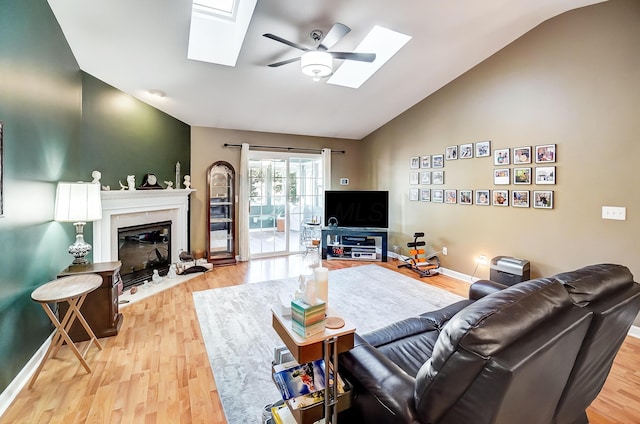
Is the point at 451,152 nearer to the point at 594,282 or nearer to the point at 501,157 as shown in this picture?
the point at 501,157

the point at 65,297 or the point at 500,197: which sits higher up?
the point at 500,197

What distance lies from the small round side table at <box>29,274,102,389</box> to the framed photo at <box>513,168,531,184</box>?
4.65 m

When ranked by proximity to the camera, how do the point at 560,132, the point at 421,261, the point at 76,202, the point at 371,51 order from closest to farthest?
the point at 76,202 < the point at 560,132 < the point at 371,51 < the point at 421,261

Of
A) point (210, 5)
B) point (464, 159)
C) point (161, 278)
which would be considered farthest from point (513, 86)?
point (161, 278)

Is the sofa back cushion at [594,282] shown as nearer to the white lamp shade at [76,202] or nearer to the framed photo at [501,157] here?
the framed photo at [501,157]

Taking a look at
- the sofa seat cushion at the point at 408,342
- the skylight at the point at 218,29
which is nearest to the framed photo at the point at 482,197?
the sofa seat cushion at the point at 408,342

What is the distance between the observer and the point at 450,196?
4.70 metres

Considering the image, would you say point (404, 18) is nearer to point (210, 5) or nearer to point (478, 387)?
point (210, 5)

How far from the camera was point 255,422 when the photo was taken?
1792 mm

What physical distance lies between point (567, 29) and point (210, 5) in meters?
3.93

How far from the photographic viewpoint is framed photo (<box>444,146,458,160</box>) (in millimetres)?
4578

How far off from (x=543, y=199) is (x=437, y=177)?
1.62 meters

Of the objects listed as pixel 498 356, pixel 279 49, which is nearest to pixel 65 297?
pixel 498 356

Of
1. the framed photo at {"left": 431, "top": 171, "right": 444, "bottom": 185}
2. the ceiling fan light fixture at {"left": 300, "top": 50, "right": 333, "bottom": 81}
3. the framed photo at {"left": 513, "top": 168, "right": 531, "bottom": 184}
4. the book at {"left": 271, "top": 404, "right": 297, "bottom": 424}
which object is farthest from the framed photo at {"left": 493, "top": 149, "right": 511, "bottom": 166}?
the book at {"left": 271, "top": 404, "right": 297, "bottom": 424}
